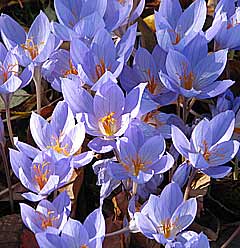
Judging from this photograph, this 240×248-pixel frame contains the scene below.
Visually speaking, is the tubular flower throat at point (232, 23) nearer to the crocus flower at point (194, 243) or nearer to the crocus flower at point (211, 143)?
the crocus flower at point (211, 143)


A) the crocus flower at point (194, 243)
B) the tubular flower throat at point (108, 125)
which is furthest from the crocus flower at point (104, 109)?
the crocus flower at point (194, 243)

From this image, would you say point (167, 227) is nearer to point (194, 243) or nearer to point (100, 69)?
point (194, 243)

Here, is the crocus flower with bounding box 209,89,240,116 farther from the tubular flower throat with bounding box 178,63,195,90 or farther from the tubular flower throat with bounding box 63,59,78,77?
the tubular flower throat with bounding box 63,59,78,77

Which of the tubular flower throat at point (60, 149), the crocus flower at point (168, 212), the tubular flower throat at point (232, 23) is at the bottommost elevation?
the crocus flower at point (168, 212)

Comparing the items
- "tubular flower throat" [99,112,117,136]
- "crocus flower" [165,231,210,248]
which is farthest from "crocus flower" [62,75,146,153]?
"crocus flower" [165,231,210,248]

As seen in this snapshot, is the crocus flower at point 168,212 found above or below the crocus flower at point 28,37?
below

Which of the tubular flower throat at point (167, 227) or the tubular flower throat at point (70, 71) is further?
the tubular flower throat at point (70, 71)
